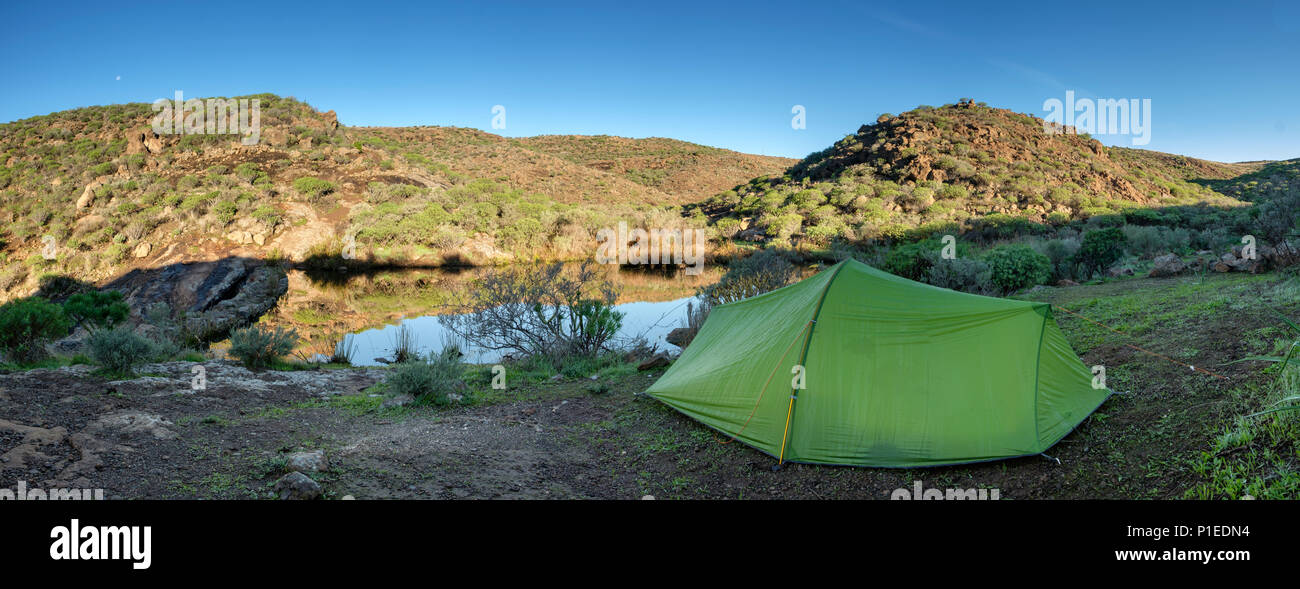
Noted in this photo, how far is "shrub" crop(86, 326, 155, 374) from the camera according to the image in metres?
6.97

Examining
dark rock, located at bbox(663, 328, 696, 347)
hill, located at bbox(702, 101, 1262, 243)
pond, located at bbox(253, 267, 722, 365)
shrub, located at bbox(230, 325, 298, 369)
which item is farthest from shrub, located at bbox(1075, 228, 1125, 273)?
shrub, located at bbox(230, 325, 298, 369)

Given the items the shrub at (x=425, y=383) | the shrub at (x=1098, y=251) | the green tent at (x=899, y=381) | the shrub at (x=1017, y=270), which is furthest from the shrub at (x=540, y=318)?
the shrub at (x=1098, y=251)

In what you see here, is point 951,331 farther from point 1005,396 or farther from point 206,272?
point 206,272

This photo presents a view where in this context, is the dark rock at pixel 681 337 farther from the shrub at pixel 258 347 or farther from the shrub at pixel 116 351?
the shrub at pixel 116 351

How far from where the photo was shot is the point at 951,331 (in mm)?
4977

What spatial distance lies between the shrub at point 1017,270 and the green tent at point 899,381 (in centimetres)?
847

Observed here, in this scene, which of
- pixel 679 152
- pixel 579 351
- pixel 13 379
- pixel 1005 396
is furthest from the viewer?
pixel 679 152

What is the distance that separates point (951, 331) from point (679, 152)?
60.4 metres

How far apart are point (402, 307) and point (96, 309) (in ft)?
29.0

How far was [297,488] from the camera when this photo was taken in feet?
12.0

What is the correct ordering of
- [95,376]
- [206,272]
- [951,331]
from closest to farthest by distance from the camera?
[951,331], [95,376], [206,272]

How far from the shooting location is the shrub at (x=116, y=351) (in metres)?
6.97
